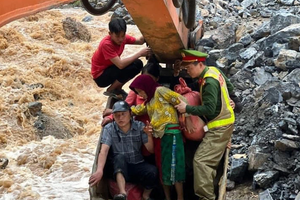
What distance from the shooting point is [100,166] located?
467 cm

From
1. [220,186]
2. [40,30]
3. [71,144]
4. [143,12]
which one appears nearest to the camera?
[143,12]

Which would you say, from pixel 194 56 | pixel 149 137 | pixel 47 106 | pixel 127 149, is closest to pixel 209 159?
pixel 149 137

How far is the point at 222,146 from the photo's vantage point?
4.77m

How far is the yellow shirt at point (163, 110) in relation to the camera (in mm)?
4684

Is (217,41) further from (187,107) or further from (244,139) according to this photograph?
(187,107)

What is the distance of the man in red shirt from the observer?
17.4 ft

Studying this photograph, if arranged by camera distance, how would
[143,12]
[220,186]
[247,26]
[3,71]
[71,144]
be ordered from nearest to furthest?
1. [143,12]
2. [220,186]
3. [71,144]
4. [247,26]
5. [3,71]

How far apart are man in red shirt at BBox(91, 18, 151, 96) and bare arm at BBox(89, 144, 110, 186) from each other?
99 centimetres

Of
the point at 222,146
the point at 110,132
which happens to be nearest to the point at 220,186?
the point at 222,146

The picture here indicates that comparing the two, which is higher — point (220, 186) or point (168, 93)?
point (168, 93)

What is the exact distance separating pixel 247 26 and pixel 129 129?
20.1ft

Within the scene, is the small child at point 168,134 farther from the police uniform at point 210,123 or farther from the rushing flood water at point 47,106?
the rushing flood water at point 47,106

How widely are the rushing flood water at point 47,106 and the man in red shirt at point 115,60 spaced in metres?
3.03

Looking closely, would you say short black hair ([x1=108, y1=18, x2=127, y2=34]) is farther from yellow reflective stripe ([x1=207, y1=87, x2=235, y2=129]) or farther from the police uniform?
yellow reflective stripe ([x1=207, y1=87, x2=235, y2=129])
